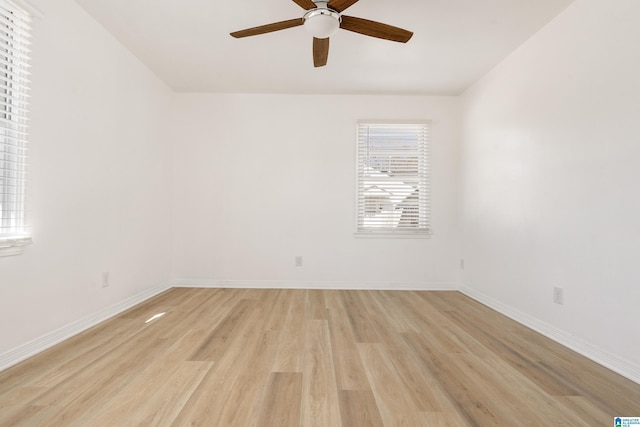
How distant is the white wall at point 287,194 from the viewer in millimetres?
4016

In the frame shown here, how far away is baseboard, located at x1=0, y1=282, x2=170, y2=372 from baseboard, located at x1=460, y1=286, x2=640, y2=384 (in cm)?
365

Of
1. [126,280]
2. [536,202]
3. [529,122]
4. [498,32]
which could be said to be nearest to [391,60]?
[498,32]

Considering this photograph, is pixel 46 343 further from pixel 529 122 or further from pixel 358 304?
pixel 529 122

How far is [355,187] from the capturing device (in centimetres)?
404

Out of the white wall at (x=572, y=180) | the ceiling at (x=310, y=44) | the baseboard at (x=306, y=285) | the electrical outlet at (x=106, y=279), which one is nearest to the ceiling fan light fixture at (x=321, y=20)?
the ceiling at (x=310, y=44)

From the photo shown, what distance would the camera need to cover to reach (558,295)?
2354 millimetres

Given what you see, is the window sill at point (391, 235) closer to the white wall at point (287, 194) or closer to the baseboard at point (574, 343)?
the white wall at point (287, 194)

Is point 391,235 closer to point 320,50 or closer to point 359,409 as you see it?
point 320,50

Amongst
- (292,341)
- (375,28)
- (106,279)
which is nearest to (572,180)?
(375,28)

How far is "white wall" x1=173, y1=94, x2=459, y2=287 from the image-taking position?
4016 millimetres

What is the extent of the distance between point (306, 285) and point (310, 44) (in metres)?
2.77

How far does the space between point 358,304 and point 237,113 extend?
2.87 metres

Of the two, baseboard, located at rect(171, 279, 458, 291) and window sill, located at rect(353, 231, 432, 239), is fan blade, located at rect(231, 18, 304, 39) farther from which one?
baseboard, located at rect(171, 279, 458, 291)

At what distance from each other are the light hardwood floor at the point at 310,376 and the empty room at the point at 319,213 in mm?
17
